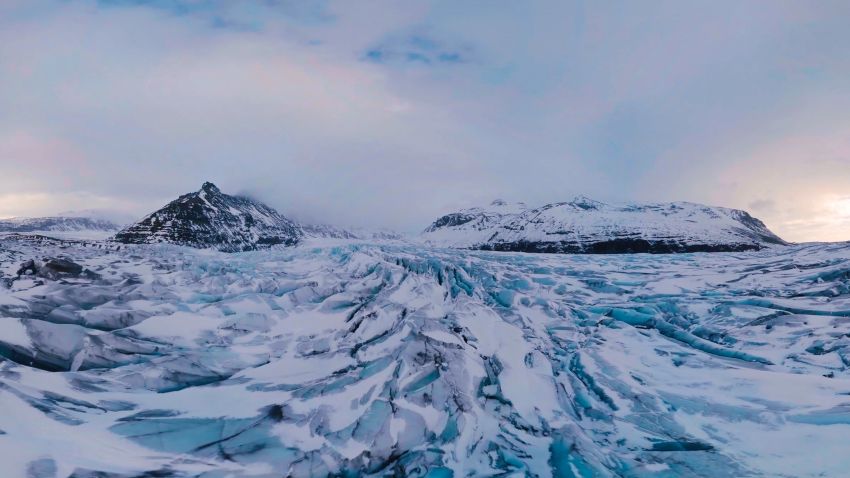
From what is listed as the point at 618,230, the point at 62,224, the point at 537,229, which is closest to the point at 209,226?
the point at 537,229

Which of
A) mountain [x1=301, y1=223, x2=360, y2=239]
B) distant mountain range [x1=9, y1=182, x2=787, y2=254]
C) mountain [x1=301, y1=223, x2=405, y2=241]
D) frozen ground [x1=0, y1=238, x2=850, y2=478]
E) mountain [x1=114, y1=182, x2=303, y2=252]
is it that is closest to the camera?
frozen ground [x1=0, y1=238, x2=850, y2=478]

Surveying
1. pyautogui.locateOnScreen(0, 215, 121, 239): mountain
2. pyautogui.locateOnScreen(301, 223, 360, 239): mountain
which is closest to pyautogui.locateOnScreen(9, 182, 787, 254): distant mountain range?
pyautogui.locateOnScreen(301, 223, 360, 239): mountain

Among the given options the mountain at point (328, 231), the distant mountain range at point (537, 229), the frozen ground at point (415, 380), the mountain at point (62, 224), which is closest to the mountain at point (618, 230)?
the distant mountain range at point (537, 229)

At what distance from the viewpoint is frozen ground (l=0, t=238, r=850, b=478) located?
7.73 m

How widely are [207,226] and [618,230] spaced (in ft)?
247

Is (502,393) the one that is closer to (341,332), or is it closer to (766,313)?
(341,332)

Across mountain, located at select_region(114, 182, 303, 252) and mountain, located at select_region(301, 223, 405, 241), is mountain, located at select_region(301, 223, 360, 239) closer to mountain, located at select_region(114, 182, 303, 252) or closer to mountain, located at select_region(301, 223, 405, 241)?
mountain, located at select_region(301, 223, 405, 241)

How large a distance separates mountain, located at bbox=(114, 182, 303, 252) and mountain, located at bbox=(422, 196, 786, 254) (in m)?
52.0

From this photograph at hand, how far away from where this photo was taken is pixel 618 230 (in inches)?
3418

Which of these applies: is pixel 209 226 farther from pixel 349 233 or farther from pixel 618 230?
pixel 349 233

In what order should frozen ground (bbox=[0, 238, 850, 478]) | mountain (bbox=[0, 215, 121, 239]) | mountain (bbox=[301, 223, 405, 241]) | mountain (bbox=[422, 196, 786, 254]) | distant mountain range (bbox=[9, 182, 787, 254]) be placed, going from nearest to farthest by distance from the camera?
frozen ground (bbox=[0, 238, 850, 478]) → distant mountain range (bbox=[9, 182, 787, 254]) → mountain (bbox=[422, 196, 786, 254]) → mountain (bbox=[301, 223, 405, 241]) → mountain (bbox=[0, 215, 121, 239])

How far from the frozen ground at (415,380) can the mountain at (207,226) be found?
149ft

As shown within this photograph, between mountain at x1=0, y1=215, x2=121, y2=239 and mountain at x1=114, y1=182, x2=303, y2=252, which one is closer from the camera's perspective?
mountain at x1=114, y1=182, x2=303, y2=252

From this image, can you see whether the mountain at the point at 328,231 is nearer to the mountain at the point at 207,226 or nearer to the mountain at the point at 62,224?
the mountain at the point at 207,226
